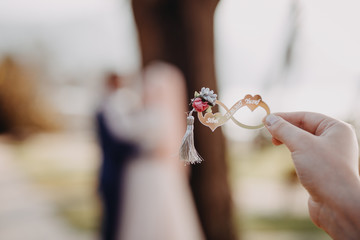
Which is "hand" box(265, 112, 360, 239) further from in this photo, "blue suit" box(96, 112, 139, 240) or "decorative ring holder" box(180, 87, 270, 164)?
"blue suit" box(96, 112, 139, 240)

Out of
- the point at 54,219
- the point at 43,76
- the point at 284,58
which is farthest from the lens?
the point at 43,76

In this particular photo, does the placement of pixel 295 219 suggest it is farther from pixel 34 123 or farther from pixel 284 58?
pixel 34 123

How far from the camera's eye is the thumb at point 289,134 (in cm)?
80

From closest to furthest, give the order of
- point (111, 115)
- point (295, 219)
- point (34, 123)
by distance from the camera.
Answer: point (111, 115), point (295, 219), point (34, 123)

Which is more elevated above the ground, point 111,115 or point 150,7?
point 150,7

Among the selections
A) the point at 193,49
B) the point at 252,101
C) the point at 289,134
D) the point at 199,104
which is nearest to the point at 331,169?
the point at 289,134

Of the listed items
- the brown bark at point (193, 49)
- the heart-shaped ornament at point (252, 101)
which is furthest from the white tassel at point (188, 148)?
the brown bark at point (193, 49)

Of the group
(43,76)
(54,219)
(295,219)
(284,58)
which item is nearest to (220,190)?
(284,58)

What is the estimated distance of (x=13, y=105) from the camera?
34.3 feet

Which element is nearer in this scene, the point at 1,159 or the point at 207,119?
the point at 207,119

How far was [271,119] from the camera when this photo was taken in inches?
33.7

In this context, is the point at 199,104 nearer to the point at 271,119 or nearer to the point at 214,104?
the point at 214,104

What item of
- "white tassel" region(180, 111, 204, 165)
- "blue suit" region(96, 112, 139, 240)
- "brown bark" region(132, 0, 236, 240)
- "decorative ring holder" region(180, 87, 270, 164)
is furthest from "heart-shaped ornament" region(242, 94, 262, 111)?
"blue suit" region(96, 112, 139, 240)

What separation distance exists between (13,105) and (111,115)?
860 cm
